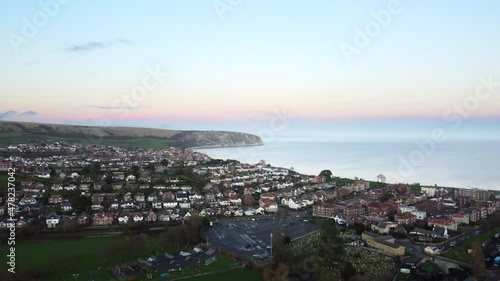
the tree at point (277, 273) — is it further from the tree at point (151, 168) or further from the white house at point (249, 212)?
the tree at point (151, 168)

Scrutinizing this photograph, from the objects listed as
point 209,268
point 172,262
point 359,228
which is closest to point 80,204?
point 172,262

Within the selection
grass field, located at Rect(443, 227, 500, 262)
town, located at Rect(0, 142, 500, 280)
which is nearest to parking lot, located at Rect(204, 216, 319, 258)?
town, located at Rect(0, 142, 500, 280)

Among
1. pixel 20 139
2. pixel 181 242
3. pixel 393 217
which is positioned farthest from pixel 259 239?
pixel 20 139

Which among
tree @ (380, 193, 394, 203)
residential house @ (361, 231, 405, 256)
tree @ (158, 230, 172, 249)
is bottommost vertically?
tree @ (158, 230, 172, 249)

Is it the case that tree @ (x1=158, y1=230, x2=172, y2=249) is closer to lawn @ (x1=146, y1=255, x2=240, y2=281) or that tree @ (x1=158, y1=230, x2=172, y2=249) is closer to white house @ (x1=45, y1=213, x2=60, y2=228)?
lawn @ (x1=146, y1=255, x2=240, y2=281)

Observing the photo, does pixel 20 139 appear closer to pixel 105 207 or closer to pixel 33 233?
pixel 105 207

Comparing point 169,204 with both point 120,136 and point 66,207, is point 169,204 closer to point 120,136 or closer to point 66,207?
point 66,207
